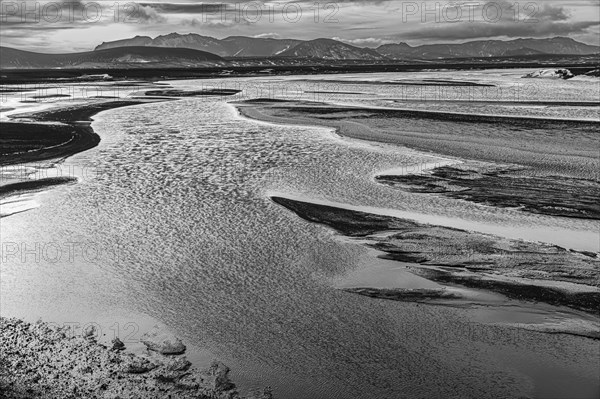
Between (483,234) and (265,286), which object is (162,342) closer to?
(265,286)

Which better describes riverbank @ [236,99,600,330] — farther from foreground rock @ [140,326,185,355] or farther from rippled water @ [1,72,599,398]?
foreground rock @ [140,326,185,355]

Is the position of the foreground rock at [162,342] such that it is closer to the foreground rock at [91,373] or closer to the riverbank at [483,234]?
the foreground rock at [91,373]

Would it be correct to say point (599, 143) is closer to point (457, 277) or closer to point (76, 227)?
point (457, 277)

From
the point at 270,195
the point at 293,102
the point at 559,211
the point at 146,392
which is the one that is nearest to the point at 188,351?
the point at 146,392

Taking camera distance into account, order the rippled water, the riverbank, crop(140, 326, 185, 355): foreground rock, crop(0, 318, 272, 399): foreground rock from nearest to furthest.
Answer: crop(0, 318, 272, 399): foreground rock → the rippled water → crop(140, 326, 185, 355): foreground rock → the riverbank

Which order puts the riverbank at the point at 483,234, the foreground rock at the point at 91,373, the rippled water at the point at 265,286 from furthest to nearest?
the riverbank at the point at 483,234
the rippled water at the point at 265,286
the foreground rock at the point at 91,373

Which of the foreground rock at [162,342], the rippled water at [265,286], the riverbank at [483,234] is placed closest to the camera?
the rippled water at [265,286]

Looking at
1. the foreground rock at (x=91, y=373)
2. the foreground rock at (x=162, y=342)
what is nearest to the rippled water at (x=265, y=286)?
the foreground rock at (x=162, y=342)

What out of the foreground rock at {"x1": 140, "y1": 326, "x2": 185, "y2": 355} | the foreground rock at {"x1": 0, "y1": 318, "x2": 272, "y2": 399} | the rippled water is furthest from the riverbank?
the foreground rock at {"x1": 0, "y1": 318, "x2": 272, "y2": 399}
